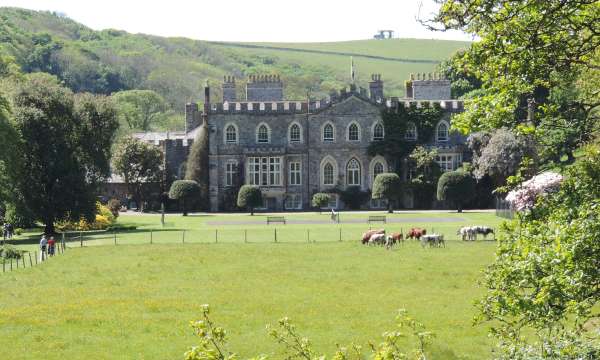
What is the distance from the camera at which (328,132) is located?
249 ft

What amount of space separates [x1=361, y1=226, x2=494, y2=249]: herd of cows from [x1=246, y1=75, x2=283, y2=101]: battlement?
3935cm

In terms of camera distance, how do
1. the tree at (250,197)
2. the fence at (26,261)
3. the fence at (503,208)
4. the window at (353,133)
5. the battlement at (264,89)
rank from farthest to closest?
1. the battlement at (264,89)
2. the window at (353,133)
3. the tree at (250,197)
4. the fence at (503,208)
5. the fence at (26,261)

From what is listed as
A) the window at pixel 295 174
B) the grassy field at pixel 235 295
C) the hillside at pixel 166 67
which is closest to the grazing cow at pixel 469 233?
the grassy field at pixel 235 295

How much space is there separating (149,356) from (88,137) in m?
38.8

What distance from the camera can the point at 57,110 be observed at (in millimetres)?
54812

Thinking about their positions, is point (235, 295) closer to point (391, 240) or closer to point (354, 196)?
point (391, 240)

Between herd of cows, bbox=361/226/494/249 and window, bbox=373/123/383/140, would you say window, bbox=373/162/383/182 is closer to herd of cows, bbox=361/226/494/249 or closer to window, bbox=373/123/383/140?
window, bbox=373/123/383/140

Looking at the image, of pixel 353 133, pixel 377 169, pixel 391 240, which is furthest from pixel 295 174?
pixel 391 240

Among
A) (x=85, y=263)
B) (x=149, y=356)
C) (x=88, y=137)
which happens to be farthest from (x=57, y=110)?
(x=149, y=356)

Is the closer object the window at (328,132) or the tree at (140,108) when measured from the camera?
the window at (328,132)

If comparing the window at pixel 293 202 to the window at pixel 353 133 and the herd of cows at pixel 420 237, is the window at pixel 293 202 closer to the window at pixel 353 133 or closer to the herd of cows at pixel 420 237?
the window at pixel 353 133

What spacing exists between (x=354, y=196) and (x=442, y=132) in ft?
28.7

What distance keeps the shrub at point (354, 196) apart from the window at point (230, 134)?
31.2 feet

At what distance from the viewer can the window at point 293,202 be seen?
246 ft
